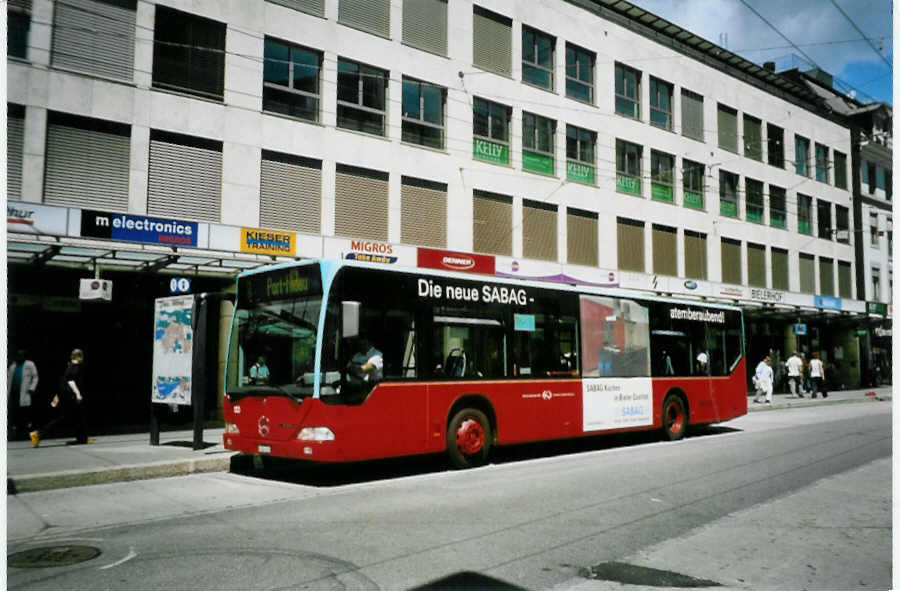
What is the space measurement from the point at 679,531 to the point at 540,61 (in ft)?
69.6

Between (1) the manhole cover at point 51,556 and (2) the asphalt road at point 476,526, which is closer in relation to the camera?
(2) the asphalt road at point 476,526

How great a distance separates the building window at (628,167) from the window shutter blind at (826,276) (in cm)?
1502

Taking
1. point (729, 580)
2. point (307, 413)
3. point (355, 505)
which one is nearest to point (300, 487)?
point (307, 413)

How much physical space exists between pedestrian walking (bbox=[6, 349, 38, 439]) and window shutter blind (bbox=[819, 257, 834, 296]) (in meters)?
35.4

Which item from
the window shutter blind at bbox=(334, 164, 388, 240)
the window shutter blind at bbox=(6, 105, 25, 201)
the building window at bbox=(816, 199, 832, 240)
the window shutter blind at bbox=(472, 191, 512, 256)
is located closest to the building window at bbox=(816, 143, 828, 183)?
the building window at bbox=(816, 199, 832, 240)

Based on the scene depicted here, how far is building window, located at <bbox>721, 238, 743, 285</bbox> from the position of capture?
31.9m

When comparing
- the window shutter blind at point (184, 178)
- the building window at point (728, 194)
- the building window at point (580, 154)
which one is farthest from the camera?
the building window at point (728, 194)

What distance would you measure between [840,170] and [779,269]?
8615mm

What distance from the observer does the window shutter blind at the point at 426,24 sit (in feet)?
70.4

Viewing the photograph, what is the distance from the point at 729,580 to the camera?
199 inches

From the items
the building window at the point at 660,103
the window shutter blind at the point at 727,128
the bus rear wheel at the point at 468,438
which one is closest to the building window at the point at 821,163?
the window shutter blind at the point at 727,128

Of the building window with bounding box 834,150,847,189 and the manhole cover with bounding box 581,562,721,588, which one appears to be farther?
the building window with bounding box 834,150,847,189

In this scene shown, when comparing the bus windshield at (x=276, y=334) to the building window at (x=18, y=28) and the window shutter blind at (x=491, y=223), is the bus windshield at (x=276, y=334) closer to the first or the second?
the building window at (x=18, y=28)

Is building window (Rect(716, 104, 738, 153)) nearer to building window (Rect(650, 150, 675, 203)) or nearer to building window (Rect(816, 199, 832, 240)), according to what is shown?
building window (Rect(650, 150, 675, 203))
